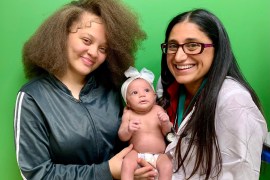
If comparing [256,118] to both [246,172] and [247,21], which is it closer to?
[246,172]

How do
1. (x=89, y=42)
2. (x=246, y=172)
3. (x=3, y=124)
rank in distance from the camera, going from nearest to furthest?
1. (x=246, y=172)
2. (x=89, y=42)
3. (x=3, y=124)

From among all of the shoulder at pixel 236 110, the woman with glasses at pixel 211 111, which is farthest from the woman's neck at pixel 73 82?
the shoulder at pixel 236 110

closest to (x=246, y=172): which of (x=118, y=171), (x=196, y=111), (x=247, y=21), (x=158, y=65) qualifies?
(x=196, y=111)

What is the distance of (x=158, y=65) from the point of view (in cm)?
→ 208

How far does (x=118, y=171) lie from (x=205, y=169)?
429mm

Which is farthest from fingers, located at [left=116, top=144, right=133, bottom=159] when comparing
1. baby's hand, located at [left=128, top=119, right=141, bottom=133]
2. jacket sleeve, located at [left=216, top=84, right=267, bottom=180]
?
jacket sleeve, located at [left=216, top=84, right=267, bottom=180]

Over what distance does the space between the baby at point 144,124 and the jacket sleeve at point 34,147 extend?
249 mm

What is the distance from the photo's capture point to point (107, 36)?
1.68m

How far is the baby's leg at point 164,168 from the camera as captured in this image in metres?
1.52

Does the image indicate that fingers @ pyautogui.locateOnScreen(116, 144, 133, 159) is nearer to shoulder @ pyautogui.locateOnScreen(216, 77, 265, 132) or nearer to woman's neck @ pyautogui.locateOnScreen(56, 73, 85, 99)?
woman's neck @ pyautogui.locateOnScreen(56, 73, 85, 99)

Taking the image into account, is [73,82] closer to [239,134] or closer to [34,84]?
[34,84]

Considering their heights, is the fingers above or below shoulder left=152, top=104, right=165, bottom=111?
below

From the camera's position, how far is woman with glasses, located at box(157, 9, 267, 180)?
138 centimetres

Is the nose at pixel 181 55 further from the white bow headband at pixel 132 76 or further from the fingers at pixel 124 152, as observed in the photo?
the fingers at pixel 124 152
